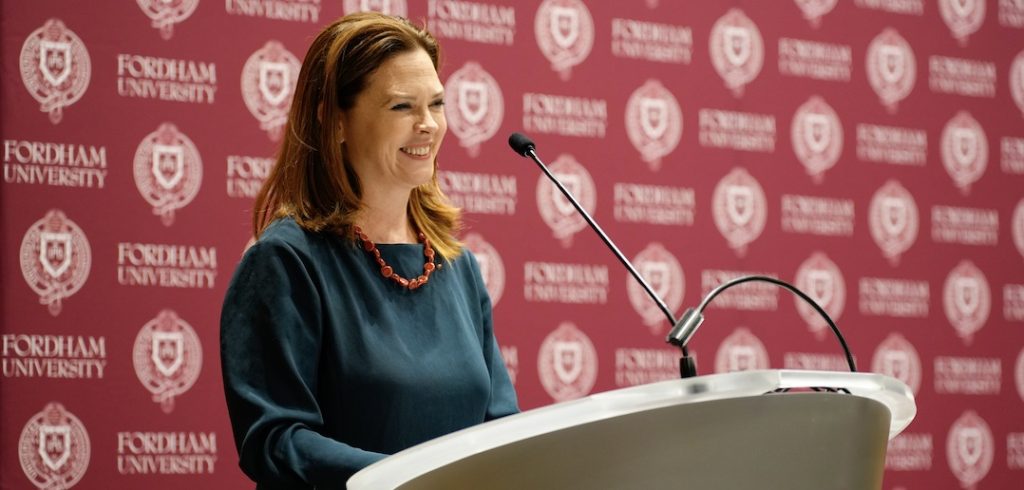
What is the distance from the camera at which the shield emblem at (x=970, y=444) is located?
3912mm

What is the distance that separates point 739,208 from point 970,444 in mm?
1194

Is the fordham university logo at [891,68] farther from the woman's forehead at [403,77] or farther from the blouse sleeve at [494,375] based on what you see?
the woman's forehead at [403,77]

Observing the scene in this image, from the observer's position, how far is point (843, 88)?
12.7ft

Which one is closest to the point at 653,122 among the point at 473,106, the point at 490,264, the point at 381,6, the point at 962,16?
the point at 473,106

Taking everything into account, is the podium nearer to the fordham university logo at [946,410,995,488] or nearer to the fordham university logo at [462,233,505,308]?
the fordham university logo at [462,233,505,308]

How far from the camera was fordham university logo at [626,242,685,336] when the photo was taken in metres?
3.52

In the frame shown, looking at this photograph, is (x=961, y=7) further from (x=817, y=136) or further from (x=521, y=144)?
(x=521, y=144)

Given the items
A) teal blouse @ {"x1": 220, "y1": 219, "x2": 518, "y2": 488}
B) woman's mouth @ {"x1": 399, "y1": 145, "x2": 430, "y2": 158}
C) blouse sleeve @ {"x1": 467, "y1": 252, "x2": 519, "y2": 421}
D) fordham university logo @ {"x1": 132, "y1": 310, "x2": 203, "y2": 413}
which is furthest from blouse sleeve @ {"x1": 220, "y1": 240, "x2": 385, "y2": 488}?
fordham university logo @ {"x1": 132, "y1": 310, "x2": 203, "y2": 413}

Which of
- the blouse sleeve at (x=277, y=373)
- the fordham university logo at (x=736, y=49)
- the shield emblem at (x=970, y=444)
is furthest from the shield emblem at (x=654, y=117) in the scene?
the blouse sleeve at (x=277, y=373)

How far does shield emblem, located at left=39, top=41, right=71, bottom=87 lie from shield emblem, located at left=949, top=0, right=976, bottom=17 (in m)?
2.97

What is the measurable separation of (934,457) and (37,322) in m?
2.88

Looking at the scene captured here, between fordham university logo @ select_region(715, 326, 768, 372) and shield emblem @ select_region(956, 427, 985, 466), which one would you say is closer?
fordham university logo @ select_region(715, 326, 768, 372)

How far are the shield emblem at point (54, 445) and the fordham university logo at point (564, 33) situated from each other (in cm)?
174

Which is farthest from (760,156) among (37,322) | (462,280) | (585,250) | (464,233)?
(37,322)
